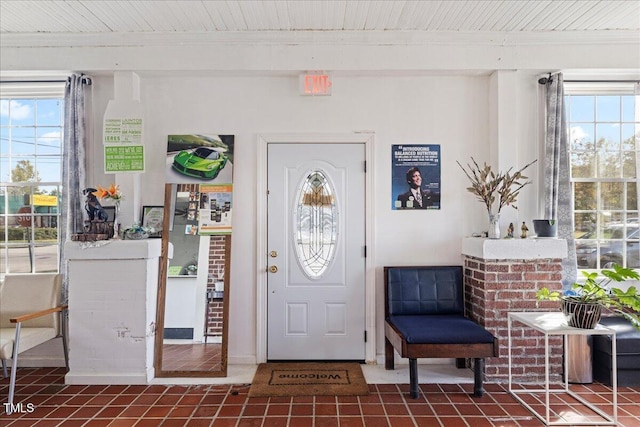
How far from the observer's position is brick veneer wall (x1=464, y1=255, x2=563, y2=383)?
11.4ft

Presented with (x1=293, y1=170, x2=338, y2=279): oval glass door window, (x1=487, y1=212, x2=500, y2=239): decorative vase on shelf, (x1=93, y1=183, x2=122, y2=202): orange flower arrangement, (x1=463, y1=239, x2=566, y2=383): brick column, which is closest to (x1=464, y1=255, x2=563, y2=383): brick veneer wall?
(x1=463, y1=239, x2=566, y2=383): brick column

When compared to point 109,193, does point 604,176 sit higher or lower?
higher

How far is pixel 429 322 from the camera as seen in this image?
11.3 ft

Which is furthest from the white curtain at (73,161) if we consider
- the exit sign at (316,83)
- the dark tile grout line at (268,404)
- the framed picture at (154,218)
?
the exit sign at (316,83)

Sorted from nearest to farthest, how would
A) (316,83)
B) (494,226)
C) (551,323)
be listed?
(551,323), (494,226), (316,83)

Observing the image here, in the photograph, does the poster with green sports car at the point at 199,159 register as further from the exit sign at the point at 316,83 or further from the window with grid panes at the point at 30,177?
the window with grid panes at the point at 30,177

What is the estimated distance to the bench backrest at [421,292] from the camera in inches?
149

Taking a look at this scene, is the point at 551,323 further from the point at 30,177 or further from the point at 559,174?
the point at 30,177

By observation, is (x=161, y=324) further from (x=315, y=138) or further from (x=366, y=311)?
(x=315, y=138)

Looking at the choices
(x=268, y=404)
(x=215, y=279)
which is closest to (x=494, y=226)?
(x=268, y=404)

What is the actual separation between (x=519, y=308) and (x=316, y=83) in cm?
274

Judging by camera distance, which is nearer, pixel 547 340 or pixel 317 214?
pixel 547 340

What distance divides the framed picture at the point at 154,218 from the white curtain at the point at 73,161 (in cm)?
54

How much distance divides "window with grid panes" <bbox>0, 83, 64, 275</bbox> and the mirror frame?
1199 millimetres
